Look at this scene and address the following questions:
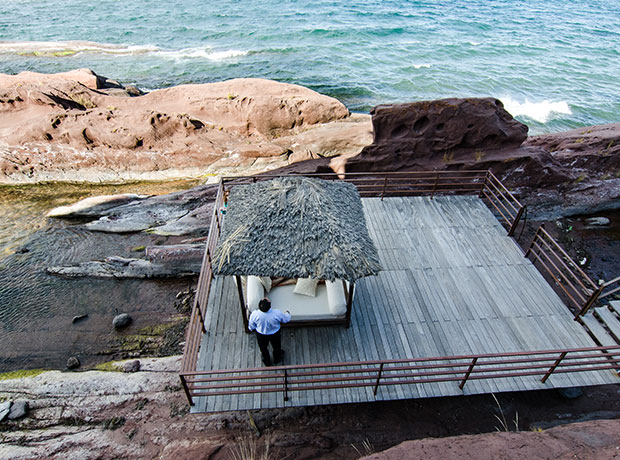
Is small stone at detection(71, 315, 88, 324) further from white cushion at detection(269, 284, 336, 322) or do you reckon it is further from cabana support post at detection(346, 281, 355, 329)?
cabana support post at detection(346, 281, 355, 329)

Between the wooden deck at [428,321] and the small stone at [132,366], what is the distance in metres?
3.13

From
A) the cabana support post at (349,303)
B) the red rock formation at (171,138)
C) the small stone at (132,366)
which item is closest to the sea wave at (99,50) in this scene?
the red rock formation at (171,138)

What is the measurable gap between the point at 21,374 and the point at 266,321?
8296 mm

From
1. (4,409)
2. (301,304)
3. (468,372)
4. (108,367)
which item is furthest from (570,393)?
(4,409)

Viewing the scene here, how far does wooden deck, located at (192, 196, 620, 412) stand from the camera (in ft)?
23.0

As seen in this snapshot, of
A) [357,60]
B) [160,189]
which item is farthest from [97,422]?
[357,60]

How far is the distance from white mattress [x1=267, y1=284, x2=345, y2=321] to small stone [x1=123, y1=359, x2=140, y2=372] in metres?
4.64

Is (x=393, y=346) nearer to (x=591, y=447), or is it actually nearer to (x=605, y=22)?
(x=591, y=447)

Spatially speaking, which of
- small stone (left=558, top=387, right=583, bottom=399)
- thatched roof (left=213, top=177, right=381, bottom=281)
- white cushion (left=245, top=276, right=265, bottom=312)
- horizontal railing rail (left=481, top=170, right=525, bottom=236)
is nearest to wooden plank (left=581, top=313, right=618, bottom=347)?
small stone (left=558, top=387, right=583, bottom=399)

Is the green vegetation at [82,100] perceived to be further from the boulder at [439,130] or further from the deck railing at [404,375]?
the deck railing at [404,375]

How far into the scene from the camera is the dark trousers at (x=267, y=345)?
22.0ft

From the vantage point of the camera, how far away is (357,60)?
129 ft

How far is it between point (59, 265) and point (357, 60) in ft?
121

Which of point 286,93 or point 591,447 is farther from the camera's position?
point 286,93
